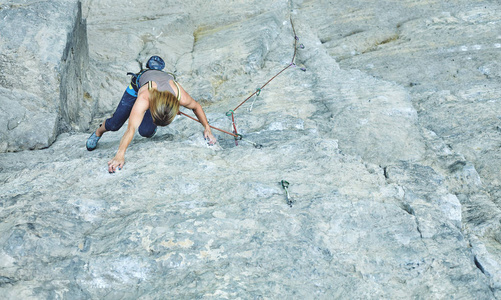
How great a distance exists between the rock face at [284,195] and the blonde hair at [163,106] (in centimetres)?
48

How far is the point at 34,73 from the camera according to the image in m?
4.48

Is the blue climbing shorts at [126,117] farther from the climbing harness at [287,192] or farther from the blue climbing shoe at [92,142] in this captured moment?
the climbing harness at [287,192]

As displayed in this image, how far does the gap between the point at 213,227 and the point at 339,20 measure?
20.6 feet

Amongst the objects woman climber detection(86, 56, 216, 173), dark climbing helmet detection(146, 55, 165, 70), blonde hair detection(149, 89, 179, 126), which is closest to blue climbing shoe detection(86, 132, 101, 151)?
woman climber detection(86, 56, 216, 173)

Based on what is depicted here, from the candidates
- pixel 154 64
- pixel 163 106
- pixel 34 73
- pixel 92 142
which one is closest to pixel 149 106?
pixel 163 106

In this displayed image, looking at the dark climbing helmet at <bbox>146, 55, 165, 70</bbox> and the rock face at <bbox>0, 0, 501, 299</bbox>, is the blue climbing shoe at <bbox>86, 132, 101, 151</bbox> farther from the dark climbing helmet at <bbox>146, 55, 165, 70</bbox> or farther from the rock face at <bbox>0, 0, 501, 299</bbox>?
the dark climbing helmet at <bbox>146, 55, 165, 70</bbox>

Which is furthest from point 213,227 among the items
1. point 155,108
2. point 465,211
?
point 465,211

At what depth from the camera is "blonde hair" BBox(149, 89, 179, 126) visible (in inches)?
117

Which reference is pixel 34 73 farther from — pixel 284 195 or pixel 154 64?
pixel 284 195

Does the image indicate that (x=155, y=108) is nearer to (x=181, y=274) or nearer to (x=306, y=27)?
(x=181, y=274)

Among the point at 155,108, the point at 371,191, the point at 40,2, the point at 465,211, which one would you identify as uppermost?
the point at 40,2

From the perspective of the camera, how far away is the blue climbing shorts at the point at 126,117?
3.74 m

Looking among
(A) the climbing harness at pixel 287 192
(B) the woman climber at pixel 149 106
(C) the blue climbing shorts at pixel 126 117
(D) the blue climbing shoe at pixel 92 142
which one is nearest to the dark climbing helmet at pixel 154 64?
(B) the woman climber at pixel 149 106

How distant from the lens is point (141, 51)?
6.92 meters
